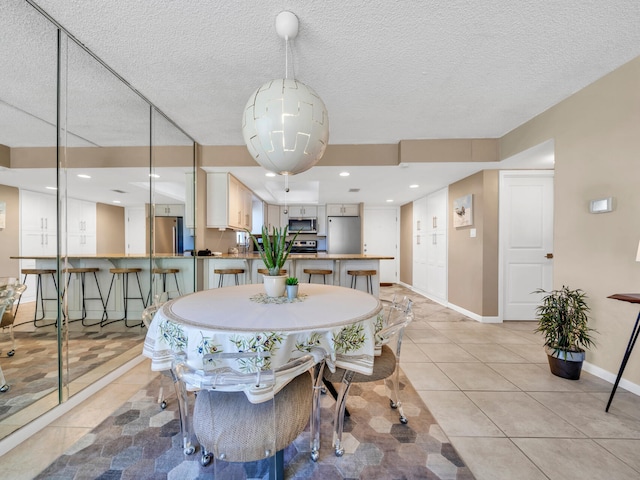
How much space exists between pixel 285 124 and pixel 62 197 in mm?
1764

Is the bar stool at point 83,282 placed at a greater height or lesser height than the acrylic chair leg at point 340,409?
greater

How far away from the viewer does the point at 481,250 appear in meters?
3.71

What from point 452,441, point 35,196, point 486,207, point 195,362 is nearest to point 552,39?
point 486,207

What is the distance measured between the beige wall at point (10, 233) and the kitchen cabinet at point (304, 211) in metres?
5.36

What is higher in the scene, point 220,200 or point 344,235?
point 220,200

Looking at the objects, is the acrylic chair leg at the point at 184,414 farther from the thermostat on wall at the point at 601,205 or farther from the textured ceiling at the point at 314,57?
the thermostat on wall at the point at 601,205

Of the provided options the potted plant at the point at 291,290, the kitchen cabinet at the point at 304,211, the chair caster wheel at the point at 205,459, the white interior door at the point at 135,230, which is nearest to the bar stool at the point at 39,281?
the white interior door at the point at 135,230

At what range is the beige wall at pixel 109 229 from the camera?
240 centimetres

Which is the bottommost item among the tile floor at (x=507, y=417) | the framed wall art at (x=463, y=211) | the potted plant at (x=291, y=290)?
the tile floor at (x=507, y=417)

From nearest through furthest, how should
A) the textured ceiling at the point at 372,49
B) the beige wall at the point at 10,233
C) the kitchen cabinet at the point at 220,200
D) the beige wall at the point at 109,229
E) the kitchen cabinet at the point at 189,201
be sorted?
the textured ceiling at the point at 372,49
the beige wall at the point at 10,233
the beige wall at the point at 109,229
the kitchen cabinet at the point at 189,201
the kitchen cabinet at the point at 220,200

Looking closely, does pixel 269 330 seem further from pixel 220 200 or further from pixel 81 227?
pixel 220 200

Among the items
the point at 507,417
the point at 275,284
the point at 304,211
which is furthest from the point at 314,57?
the point at 304,211

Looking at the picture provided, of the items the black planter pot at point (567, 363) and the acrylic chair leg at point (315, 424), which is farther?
the black planter pot at point (567, 363)

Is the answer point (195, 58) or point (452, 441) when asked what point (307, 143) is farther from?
point (452, 441)
